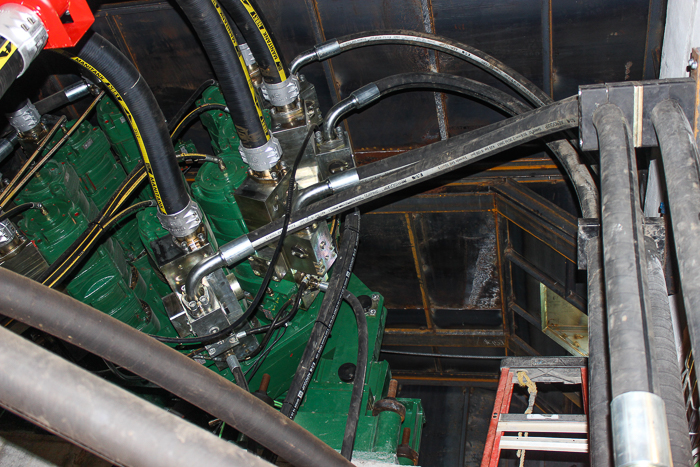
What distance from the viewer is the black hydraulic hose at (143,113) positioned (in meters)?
2.13

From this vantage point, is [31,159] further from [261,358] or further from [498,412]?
[498,412]

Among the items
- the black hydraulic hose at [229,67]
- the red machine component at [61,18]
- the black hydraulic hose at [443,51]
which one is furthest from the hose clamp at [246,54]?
the red machine component at [61,18]

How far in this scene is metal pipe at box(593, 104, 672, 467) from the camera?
0.94 meters

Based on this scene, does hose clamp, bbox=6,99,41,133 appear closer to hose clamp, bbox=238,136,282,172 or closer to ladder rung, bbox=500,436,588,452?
hose clamp, bbox=238,136,282,172

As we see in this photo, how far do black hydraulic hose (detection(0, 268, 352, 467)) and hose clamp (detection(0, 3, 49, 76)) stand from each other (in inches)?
27.1

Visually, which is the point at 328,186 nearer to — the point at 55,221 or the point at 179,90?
the point at 55,221

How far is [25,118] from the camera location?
3529mm

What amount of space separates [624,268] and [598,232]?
2.50 ft

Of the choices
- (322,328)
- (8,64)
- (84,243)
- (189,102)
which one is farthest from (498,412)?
(189,102)

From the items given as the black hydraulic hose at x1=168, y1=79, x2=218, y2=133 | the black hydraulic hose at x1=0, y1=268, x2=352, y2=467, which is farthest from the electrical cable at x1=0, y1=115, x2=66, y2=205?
the black hydraulic hose at x1=0, y1=268, x2=352, y2=467

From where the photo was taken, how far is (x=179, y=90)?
4.26 meters

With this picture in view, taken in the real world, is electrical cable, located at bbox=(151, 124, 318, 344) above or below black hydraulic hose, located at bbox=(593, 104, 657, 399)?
above

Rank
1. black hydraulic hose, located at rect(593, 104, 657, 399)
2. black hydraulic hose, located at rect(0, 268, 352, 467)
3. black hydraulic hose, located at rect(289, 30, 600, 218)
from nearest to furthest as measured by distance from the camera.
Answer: black hydraulic hose, located at rect(593, 104, 657, 399) < black hydraulic hose, located at rect(0, 268, 352, 467) < black hydraulic hose, located at rect(289, 30, 600, 218)

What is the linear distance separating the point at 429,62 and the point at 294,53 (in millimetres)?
959
